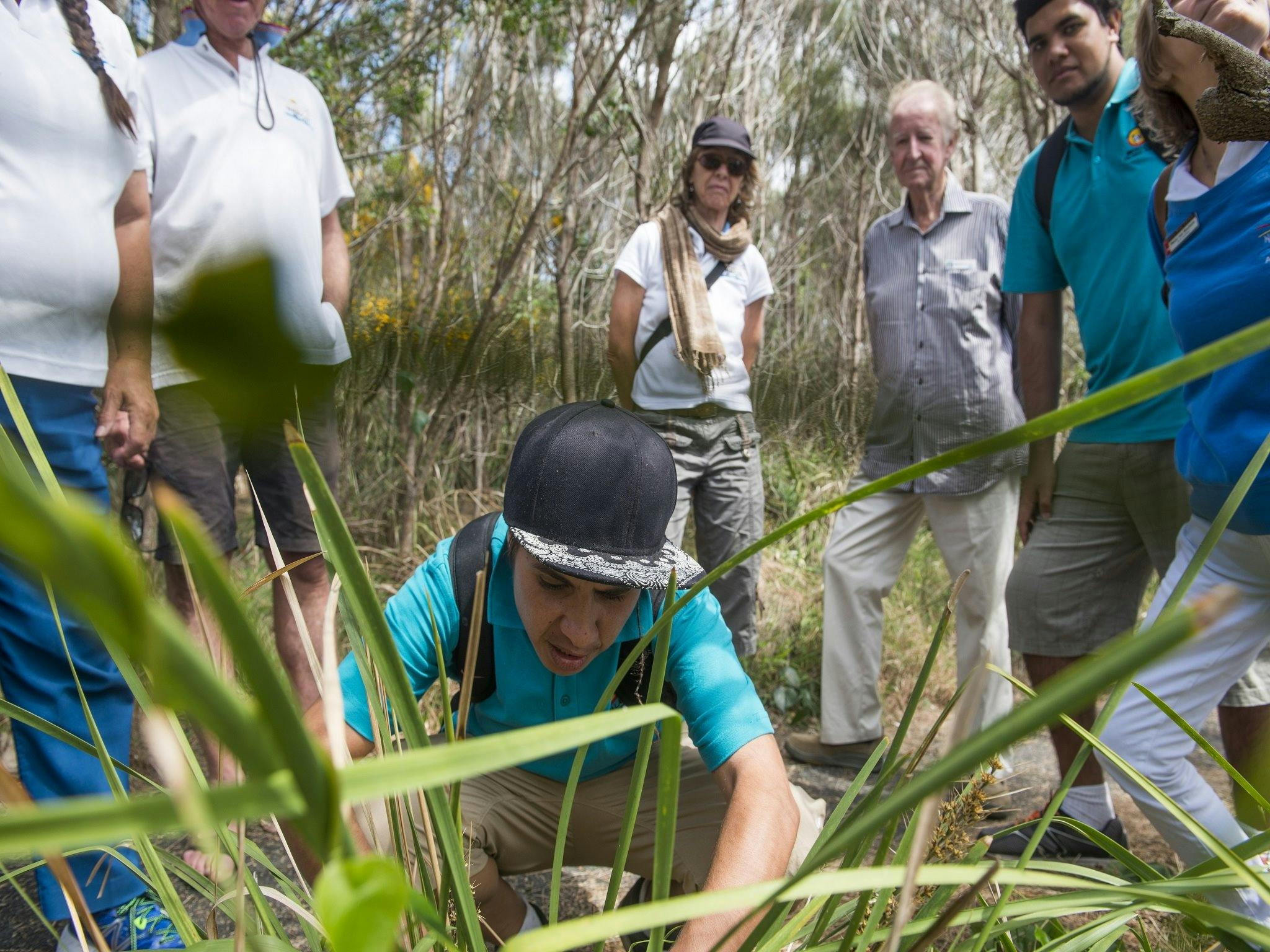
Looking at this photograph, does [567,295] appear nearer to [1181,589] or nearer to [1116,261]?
[1116,261]

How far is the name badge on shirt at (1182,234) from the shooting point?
4.85 feet

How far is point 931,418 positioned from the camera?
283 cm

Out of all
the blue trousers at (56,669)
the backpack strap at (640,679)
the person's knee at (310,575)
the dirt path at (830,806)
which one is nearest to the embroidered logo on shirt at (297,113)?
the blue trousers at (56,669)

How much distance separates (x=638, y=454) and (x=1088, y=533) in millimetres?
1354

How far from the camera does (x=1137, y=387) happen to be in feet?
1.10

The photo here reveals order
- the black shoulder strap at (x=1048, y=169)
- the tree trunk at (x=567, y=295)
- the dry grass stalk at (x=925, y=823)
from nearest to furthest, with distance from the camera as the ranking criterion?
the dry grass stalk at (x=925, y=823) < the black shoulder strap at (x=1048, y=169) < the tree trunk at (x=567, y=295)

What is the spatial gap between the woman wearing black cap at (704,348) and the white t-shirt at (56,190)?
156 centimetres

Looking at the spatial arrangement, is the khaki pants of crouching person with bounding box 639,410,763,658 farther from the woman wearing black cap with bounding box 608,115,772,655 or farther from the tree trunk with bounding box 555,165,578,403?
the tree trunk with bounding box 555,165,578,403

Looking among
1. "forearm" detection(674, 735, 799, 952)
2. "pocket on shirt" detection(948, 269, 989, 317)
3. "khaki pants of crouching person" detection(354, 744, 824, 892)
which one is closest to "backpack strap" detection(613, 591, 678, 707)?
"forearm" detection(674, 735, 799, 952)

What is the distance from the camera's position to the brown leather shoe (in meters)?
2.96

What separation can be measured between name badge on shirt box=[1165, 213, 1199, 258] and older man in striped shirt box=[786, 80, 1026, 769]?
1.16 meters

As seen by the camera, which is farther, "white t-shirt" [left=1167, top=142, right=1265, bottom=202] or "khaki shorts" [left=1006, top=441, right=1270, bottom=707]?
"khaki shorts" [left=1006, top=441, right=1270, bottom=707]

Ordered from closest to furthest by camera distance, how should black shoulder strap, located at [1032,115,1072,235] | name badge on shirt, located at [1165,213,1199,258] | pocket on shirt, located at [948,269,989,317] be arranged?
name badge on shirt, located at [1165,213,1199,258], black shoulder strap, located at [1032,115,1072,235], pocket on shirt, located at [948,269,989,317]

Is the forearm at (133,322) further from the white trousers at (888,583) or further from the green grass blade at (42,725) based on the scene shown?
the white trousers at (888,583)
